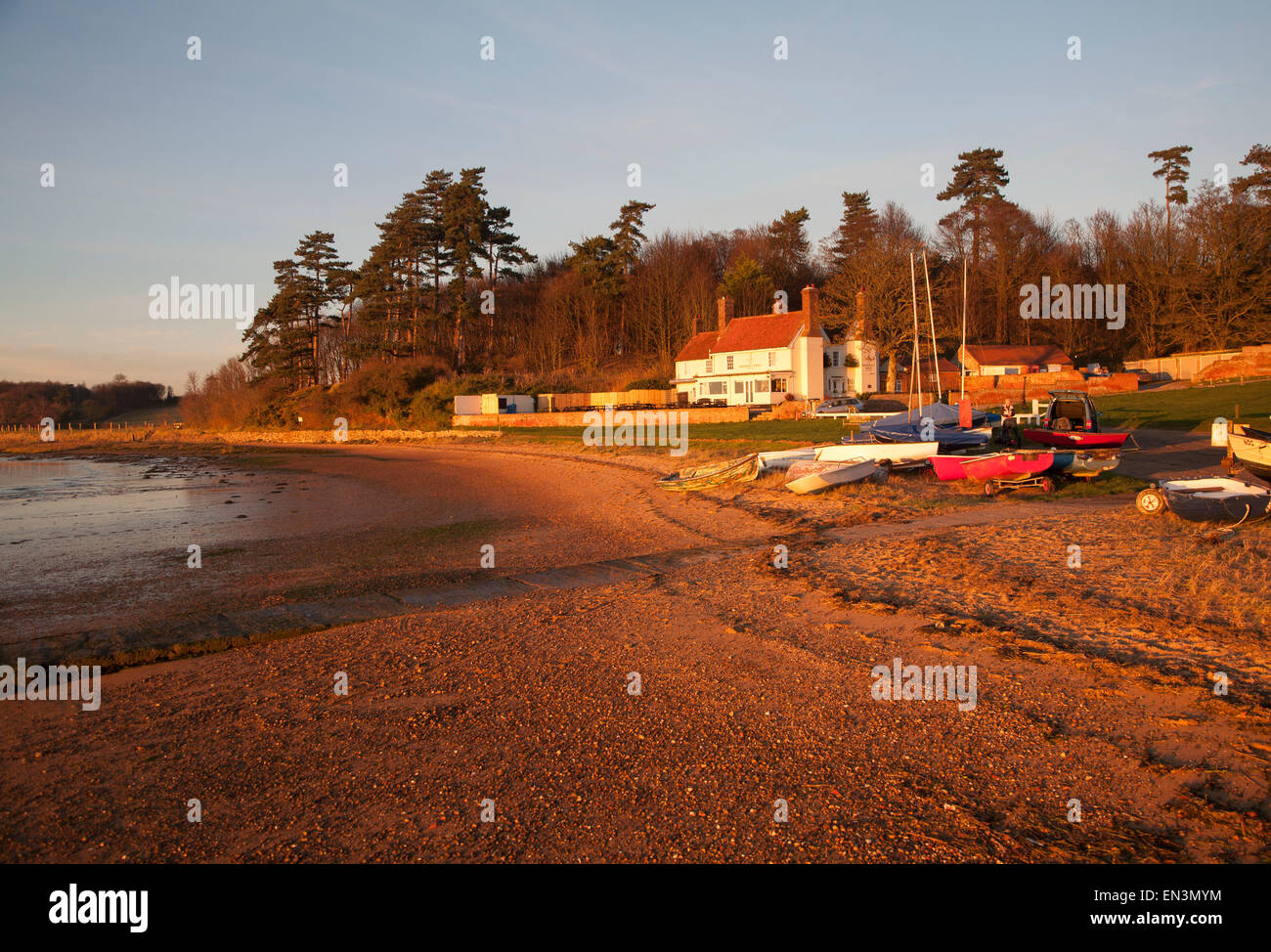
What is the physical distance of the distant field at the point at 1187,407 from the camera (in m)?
28.7

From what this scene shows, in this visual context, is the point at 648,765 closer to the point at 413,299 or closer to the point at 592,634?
the point at 592,634

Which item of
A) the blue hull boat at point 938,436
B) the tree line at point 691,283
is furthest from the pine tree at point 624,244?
the blue hull boat at point 938,436

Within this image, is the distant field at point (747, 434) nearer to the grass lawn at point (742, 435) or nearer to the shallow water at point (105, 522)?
the grass lawn at point (742, 435)

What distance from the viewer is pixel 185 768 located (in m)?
5.31

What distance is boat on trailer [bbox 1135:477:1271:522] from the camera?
1185cm

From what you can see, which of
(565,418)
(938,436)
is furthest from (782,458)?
(565,418)

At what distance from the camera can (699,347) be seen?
62.4 metres

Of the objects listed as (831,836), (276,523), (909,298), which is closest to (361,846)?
(831,836)

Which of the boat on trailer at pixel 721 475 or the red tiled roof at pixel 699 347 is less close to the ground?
the red tiled roof at pixel 699 347

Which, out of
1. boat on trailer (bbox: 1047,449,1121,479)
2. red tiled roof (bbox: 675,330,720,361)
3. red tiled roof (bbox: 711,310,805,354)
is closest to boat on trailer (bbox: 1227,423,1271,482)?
boat on trailer (bbox: 1047,449,1121,479)

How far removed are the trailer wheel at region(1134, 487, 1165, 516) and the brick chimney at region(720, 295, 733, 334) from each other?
5137 cm

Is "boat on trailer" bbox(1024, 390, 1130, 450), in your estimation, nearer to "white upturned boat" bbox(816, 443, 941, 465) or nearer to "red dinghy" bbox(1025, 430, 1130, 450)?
"red dinghy" bbox(1025, 430, 1130, 450)

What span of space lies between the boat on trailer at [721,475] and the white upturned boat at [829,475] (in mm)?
2275

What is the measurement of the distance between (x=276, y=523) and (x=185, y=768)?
1439cm
